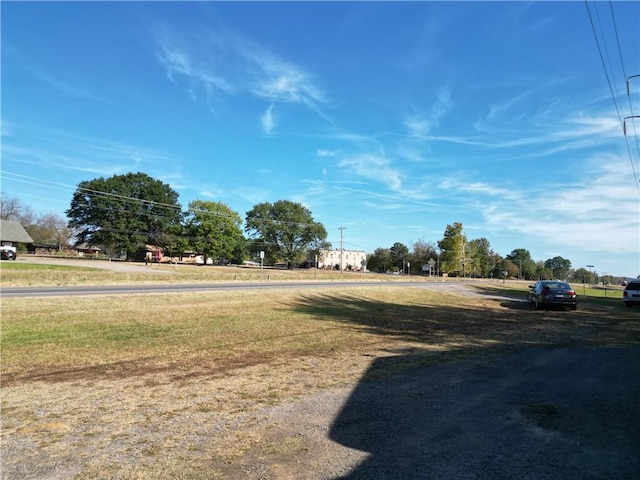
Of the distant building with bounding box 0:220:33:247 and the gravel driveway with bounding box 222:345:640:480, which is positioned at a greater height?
the distant building with bounding box 0:220:33:247

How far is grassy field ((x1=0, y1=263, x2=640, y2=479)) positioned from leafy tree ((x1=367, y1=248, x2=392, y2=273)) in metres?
132

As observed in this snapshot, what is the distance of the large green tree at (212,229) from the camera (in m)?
87.2

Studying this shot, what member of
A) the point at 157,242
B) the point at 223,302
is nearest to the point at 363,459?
the point at 223,302

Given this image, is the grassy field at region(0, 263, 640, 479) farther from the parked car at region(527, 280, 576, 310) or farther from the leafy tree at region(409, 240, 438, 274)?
the leafy tree at region(409, 240, 438, 274)

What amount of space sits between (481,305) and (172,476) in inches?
986

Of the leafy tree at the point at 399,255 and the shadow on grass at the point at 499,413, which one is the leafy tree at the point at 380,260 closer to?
the leafy tree at the point at 399,255

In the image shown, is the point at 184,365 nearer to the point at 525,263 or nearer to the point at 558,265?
the point at 525,263

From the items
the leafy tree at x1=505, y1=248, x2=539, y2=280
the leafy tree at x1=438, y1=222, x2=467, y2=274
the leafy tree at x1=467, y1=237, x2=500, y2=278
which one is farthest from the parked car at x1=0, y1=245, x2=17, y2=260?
the leafy tree at x1=505, y1=248, x2=539, y2=280

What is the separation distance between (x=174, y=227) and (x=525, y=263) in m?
137

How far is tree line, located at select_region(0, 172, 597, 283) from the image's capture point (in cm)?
8069

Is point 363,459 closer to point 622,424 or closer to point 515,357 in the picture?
point 622,424

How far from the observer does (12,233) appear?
70625mm

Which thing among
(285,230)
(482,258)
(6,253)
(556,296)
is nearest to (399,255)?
(482,258)

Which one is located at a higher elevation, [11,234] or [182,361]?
[11,234]
